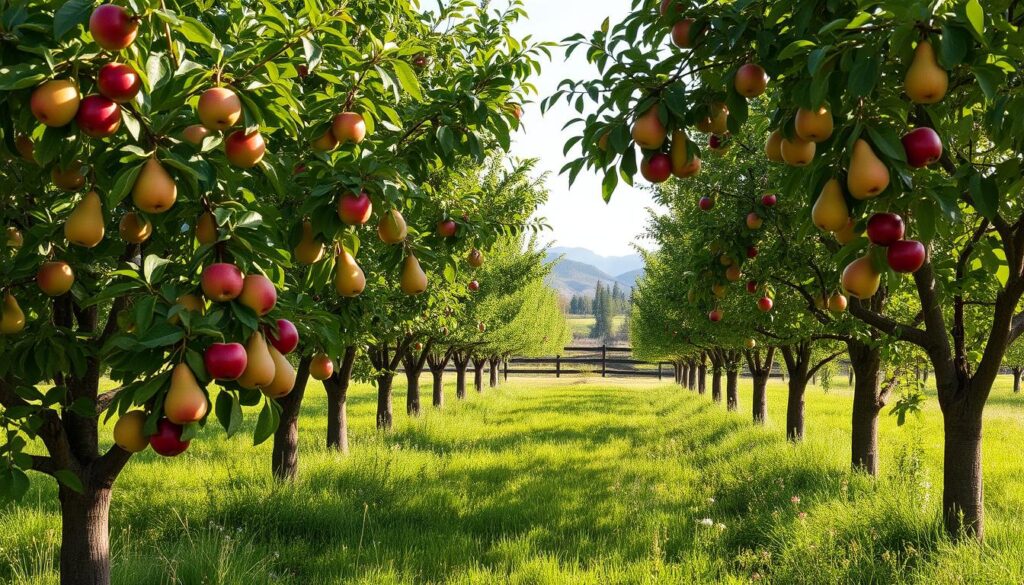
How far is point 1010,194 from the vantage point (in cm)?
221

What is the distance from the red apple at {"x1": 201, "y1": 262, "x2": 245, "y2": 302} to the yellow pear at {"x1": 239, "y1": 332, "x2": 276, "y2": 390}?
0.45 ft

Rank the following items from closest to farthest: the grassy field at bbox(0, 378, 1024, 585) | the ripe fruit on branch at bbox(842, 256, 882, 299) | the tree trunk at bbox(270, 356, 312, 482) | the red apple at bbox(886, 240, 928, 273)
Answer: the red apple at bbox(886, 240, 928, 273), the ripe fruit on branch at bbox(842, 256, 882, 299), the grassy field at bbox(0, 378, 1024, 585), the tree trunk at bbox(270, 356, 312, 482)

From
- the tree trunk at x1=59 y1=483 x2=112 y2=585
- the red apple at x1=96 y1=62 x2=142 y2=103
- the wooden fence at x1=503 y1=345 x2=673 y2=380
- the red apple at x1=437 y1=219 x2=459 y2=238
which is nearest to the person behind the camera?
the red apple at x1=96 y1=62 x2=142 y2=103

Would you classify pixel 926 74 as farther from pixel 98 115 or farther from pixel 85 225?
pixel 85 225

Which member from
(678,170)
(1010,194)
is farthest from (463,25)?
(1010,194)

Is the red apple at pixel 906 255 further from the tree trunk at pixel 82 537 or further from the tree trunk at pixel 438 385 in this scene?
the tree trunk at pixel 438 385

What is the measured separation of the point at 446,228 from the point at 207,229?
186cm

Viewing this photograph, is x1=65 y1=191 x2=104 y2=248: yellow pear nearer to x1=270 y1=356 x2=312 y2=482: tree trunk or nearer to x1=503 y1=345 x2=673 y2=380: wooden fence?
x1=270 y1=356 x2=312 y2=482: tree trunk

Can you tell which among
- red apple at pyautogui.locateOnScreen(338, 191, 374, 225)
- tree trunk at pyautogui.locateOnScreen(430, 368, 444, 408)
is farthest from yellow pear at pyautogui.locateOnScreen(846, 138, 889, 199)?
tree trunk at pyautogui.locateOnScreen(430, 368, 444, 408)

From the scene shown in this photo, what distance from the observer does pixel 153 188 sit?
5.31 ft

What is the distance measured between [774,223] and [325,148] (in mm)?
3944

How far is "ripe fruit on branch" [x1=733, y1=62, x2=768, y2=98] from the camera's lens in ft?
7.14

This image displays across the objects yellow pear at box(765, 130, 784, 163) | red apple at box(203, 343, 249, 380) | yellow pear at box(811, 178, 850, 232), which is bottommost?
red apple at box(203, 343, 249, 380)

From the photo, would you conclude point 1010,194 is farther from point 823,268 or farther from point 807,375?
point 807,375
